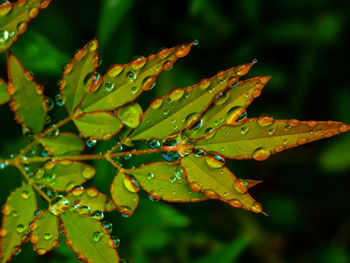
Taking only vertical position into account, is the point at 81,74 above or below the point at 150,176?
above

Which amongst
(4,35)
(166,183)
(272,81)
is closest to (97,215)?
(166,183)

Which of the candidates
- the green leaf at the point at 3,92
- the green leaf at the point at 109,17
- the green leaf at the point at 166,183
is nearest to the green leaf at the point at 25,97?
the green leaf at the point at 3,92

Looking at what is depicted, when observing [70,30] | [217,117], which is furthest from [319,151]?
[217,117]

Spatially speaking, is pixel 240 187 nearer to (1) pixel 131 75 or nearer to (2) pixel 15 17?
(1) pixel 131 75

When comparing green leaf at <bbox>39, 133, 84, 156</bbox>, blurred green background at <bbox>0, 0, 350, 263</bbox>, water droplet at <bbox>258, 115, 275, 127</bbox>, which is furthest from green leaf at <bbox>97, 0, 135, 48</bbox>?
water droplet at <bbox>258, 115, 275, 127</bbox>

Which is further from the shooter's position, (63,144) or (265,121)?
(63,144)

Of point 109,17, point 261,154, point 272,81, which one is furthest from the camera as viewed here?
point 272,81
